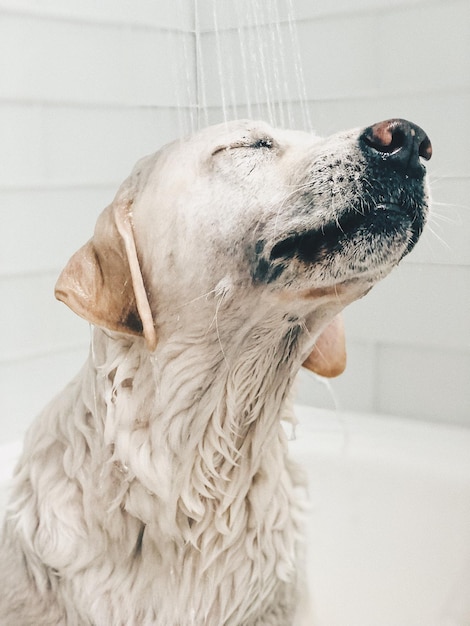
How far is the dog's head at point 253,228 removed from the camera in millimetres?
829

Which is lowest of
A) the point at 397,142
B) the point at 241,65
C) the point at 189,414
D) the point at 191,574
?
the point at 191,574

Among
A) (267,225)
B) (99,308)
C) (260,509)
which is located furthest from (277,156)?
(260,509)

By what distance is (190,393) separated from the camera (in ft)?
3.19

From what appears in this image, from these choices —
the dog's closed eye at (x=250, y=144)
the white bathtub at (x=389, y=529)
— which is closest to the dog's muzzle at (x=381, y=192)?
the dog's closed eye at (x=250, y=144)

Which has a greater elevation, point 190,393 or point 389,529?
point 190,393

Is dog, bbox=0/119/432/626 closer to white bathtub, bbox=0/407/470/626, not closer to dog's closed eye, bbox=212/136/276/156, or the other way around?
dog's closed eye, bbox=212/136/276/156

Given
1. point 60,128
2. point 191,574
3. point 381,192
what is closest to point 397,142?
point 381,192

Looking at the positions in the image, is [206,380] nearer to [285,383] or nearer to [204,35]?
[285,383]

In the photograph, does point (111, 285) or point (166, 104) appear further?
point (166, 104)

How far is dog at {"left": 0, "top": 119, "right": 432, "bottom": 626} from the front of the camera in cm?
88

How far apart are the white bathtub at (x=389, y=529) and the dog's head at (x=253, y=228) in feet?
1.98

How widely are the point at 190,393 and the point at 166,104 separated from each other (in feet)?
2.28

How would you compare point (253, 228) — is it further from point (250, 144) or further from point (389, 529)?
point (389, 529)

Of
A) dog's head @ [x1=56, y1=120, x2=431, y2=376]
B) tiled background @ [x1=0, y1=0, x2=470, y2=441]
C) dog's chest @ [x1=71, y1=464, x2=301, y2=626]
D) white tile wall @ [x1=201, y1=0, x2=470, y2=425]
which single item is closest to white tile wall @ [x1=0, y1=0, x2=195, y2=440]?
tiled background @ [x1=0, y1=0, x2=470, y2=441]
